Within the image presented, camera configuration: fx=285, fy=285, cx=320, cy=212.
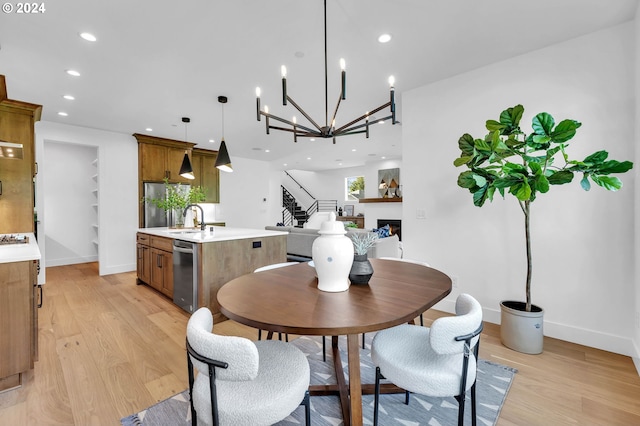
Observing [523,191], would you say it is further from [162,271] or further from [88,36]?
[162,271]

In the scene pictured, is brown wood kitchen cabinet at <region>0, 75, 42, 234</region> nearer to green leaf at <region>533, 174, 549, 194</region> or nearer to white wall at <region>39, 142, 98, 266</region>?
white wall at <region>39, 142, 98, 266</region>

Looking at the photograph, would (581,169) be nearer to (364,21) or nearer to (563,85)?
(563,85)

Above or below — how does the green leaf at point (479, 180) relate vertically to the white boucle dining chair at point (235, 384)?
above

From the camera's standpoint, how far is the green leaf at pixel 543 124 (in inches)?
83.3

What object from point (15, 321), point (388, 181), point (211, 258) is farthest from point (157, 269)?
point (388, 181)

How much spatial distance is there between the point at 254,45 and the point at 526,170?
2531mm

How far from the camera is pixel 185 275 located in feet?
10.6

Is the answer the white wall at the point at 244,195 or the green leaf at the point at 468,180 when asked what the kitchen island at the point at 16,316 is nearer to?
the green leaf at the point at 468,180

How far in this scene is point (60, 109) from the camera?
4.23 m

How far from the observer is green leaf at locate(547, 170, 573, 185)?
2115 millimetres

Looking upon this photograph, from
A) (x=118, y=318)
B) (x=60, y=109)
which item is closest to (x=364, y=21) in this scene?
(x=118, y=318)

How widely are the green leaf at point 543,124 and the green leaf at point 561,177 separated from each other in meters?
0.31

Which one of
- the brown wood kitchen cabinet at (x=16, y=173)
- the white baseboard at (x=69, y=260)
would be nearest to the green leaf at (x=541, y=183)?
the brown wood kitchen cabinet at (x=16, y=173)

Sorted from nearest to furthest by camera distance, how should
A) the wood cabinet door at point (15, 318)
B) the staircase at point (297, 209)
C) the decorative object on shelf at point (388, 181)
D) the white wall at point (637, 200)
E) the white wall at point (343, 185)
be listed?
the wood cabinet door at point (15, 318) < the white wall at point (637, 200) < the white wall at point (343, 185) < the decorative object on shelf at point (388, 181) < the staircase at point (297, 209)
